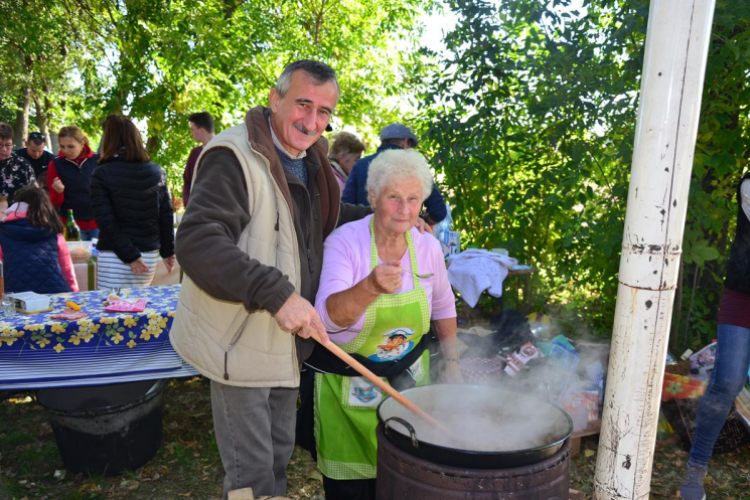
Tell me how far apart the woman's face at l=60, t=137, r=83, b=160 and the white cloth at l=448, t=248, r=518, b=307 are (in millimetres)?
4139

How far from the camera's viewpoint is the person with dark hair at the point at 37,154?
6.87 metres

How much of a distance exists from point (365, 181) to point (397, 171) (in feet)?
7.39

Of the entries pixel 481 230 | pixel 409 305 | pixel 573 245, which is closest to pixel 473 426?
pixel 409 305

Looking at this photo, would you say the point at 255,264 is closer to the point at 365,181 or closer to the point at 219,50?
the point at 365,181

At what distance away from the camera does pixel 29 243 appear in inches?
159

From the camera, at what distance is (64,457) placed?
3.46 m

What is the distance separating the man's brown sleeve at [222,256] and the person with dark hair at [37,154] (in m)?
6.09

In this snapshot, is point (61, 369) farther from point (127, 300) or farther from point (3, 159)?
point (3, 159)

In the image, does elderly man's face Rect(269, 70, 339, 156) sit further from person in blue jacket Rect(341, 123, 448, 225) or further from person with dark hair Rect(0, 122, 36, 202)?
person with dark hair Rect(0, 122, 36, 202)

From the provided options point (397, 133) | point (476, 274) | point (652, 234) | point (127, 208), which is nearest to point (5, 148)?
point (127, 208)

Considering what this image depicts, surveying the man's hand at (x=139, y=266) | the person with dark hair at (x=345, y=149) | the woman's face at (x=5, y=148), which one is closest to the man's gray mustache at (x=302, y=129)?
the man's hand at (x=139, y=266)

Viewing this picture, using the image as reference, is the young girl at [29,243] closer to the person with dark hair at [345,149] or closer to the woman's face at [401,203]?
Answer: the person with dark hair at [345,149]

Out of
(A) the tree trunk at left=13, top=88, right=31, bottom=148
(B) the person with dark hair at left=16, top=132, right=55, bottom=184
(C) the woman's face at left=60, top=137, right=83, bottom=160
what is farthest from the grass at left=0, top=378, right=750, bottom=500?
(A) the tree trunk at left=13, top=88, right=31, bottom=148

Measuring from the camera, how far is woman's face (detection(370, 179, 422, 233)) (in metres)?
2.33
